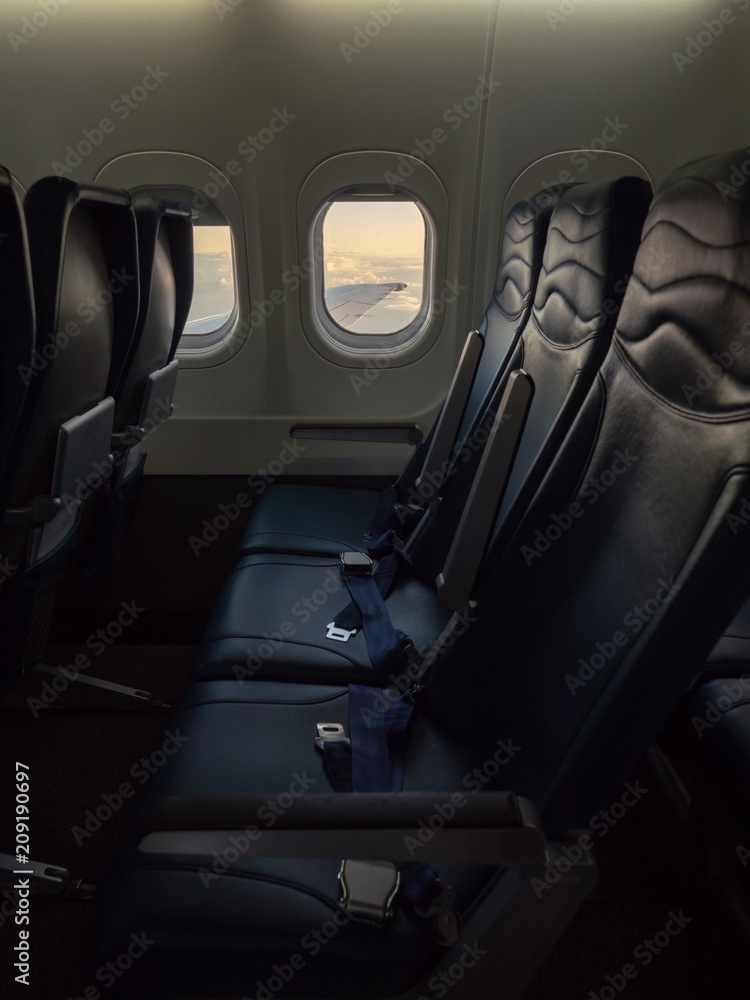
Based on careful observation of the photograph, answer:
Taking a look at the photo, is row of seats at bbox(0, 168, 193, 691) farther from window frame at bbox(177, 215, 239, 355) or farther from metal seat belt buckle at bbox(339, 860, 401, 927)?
window frame at bbox(177, 215, 239, 355)

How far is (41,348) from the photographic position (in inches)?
50.1

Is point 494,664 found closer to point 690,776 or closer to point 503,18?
point 690,776

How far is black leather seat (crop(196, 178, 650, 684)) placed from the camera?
133 centimetres

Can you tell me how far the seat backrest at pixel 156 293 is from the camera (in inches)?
72.2

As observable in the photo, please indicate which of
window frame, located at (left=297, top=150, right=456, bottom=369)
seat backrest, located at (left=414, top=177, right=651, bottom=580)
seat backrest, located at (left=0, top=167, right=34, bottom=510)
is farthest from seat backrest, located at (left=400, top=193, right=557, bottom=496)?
seat backrest, located at (left=0, top=167, right=34, bottom=510)

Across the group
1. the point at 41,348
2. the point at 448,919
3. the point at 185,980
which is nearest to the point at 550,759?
the point at 448,919

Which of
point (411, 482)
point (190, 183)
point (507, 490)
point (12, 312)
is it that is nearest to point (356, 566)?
point (411, 482)

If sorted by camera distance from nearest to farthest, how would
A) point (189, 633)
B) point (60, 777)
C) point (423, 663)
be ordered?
point (423, 663)
point (60, 777)
point (189, 633)

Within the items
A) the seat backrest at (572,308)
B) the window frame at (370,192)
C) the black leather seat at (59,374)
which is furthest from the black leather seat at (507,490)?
the window frame at (370,192)

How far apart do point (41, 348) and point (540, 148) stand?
2288 mm

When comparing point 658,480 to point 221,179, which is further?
point 221,179

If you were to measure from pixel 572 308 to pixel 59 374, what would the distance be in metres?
1.03

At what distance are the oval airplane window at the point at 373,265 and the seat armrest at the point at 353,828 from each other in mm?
2616

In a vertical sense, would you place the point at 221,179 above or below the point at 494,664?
above
